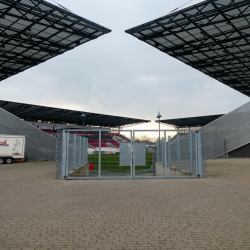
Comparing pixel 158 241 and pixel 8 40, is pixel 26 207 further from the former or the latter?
pixel 8 40

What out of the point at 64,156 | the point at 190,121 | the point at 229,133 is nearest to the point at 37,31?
the point at 64,156

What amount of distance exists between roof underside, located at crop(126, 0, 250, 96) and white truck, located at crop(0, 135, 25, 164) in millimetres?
15432

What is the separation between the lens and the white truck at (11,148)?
86.6ft

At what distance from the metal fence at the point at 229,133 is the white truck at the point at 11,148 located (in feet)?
63.5

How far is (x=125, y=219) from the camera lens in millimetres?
5598

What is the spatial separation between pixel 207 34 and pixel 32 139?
22.4m

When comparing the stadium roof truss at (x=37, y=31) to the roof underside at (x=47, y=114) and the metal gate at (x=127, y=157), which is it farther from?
the roof underside at (x=47, y=114)

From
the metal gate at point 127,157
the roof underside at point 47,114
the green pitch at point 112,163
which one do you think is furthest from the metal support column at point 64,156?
the roof underside at point 47,114

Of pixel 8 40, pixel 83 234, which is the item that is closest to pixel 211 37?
pixel 8 40

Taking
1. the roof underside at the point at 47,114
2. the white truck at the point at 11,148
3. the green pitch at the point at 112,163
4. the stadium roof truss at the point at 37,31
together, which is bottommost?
the green pitch at the point at 112,163

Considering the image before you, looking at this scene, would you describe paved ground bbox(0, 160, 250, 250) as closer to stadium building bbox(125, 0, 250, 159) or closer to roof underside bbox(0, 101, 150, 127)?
stadium building bbox(125, 0, 250, 159)

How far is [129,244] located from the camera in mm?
4215

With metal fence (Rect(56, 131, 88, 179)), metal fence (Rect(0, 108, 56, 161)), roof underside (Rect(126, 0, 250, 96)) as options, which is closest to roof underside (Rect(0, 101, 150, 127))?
metal fence (Rect(0, 108, 56, 161))

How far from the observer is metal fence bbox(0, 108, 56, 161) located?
2964cm
